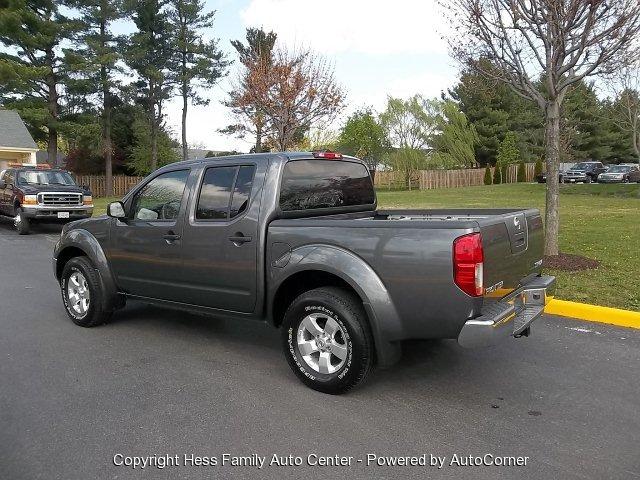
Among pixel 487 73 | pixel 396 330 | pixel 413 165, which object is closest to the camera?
pixel 396 330

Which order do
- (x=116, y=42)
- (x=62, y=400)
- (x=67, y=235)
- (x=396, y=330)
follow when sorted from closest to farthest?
(x=396, y=330)
(x=62, y=400)
(x=67, y=235)
(x=116, y=42)

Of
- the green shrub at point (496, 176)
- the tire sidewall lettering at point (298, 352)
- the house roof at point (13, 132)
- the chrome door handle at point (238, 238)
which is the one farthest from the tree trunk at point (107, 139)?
the tire sidewall lettering at point (298, 352)

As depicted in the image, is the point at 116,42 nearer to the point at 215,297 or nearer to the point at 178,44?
the point at 178,44

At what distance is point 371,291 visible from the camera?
3643 millimetres

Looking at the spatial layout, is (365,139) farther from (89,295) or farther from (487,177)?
(89,295)

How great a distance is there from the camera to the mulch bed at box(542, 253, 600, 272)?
8.06 meters

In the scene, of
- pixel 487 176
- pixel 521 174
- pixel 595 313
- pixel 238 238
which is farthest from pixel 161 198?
pixel 521 174

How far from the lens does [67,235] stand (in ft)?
19.1

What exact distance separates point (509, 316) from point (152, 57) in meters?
38.8

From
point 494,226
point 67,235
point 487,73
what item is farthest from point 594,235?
point 67,235

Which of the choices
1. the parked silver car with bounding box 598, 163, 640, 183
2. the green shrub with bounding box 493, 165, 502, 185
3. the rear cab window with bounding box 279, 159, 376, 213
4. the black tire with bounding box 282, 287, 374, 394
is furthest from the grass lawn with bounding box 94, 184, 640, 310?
the green shrub with bounding box 493, 165, 502, 185

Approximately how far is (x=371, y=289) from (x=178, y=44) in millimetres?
37278

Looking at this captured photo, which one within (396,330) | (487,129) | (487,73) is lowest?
(396,330)

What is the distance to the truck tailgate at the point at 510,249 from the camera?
3520mm
